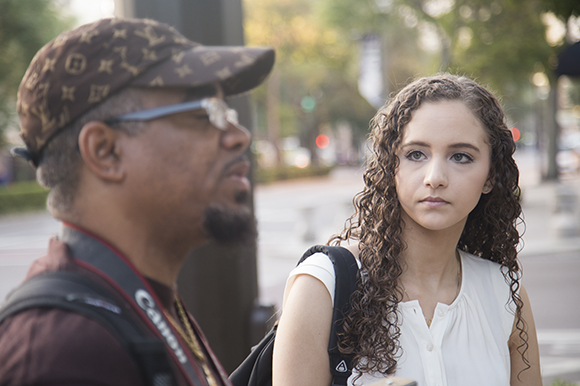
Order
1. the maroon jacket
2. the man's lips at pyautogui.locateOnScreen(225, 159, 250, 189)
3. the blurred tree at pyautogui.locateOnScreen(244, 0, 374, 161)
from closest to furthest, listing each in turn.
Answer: the maroon jacket < the man's lips at pyautogui.locateOnScreen(225, 159, 250, 189) < the blurred tree at pyautogui.locateOnScreen(244, 0, 374, 161)

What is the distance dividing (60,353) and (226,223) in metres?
0.42

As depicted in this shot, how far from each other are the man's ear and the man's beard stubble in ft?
0.65

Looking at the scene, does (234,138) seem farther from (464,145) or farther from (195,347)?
(464,145)

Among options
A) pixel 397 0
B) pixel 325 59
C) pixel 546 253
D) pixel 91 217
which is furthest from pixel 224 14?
pixel 325 59

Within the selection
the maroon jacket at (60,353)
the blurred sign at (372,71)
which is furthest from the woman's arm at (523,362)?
the blurred sign at (372,71)

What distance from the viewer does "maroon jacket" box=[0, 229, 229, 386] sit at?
3.05 feet

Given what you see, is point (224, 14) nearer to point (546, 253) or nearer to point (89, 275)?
point (89, 275)

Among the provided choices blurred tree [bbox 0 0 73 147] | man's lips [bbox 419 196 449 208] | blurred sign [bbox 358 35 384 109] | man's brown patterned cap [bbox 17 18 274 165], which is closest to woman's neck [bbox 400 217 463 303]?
man's lips [bbox 419 196 449 208]

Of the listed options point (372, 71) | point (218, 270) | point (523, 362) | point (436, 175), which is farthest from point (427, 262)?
point (372, 71)

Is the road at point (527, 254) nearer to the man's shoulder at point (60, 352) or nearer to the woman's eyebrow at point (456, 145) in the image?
the woman's eyebrow at point (456, 145)

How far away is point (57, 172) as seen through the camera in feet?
3.92

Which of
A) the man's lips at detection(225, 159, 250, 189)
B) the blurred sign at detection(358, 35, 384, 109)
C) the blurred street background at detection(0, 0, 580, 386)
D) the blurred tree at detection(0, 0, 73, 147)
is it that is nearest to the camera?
the man's lips at detection(225, 159, 250, 189)

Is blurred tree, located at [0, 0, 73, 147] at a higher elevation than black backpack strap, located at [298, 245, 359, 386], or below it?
higher

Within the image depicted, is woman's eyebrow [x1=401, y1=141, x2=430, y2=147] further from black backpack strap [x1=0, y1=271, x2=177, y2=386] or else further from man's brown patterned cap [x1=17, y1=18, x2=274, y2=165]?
black backpack strap [x1=0, y1=271, x2=177, y2=386]
